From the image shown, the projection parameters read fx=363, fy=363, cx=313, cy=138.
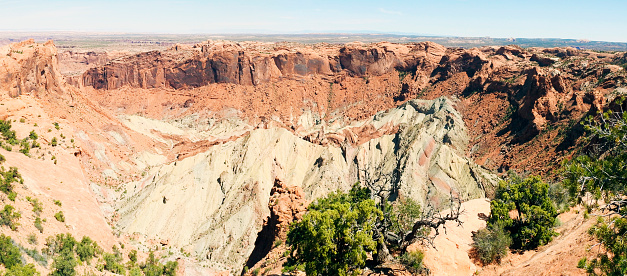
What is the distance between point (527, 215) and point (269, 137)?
49113 millimetres

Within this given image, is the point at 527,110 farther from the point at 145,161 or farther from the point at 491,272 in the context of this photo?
the point at 145,161

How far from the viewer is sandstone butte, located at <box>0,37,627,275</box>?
33469mm

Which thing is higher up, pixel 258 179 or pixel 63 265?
pixel 63 265

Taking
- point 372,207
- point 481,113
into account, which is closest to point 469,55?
point 481,113

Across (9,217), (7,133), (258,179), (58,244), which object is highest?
(7,133)

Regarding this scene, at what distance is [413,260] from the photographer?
2120 cm

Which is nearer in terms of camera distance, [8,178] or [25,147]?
[8,178]

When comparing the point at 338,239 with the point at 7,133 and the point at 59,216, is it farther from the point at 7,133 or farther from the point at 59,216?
the point at 7,133

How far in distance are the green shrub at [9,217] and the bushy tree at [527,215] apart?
3166cm

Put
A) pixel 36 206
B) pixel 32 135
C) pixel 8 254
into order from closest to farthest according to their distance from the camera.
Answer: pixel 8 254 → pixel 36 206 → pixel 32 135

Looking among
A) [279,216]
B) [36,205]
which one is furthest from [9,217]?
[279,216]

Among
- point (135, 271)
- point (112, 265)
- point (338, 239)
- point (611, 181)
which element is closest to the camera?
point (611, 181)

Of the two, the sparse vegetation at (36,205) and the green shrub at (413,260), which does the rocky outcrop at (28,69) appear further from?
the green shrub at (413,260)

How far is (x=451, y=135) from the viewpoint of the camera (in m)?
76.6
